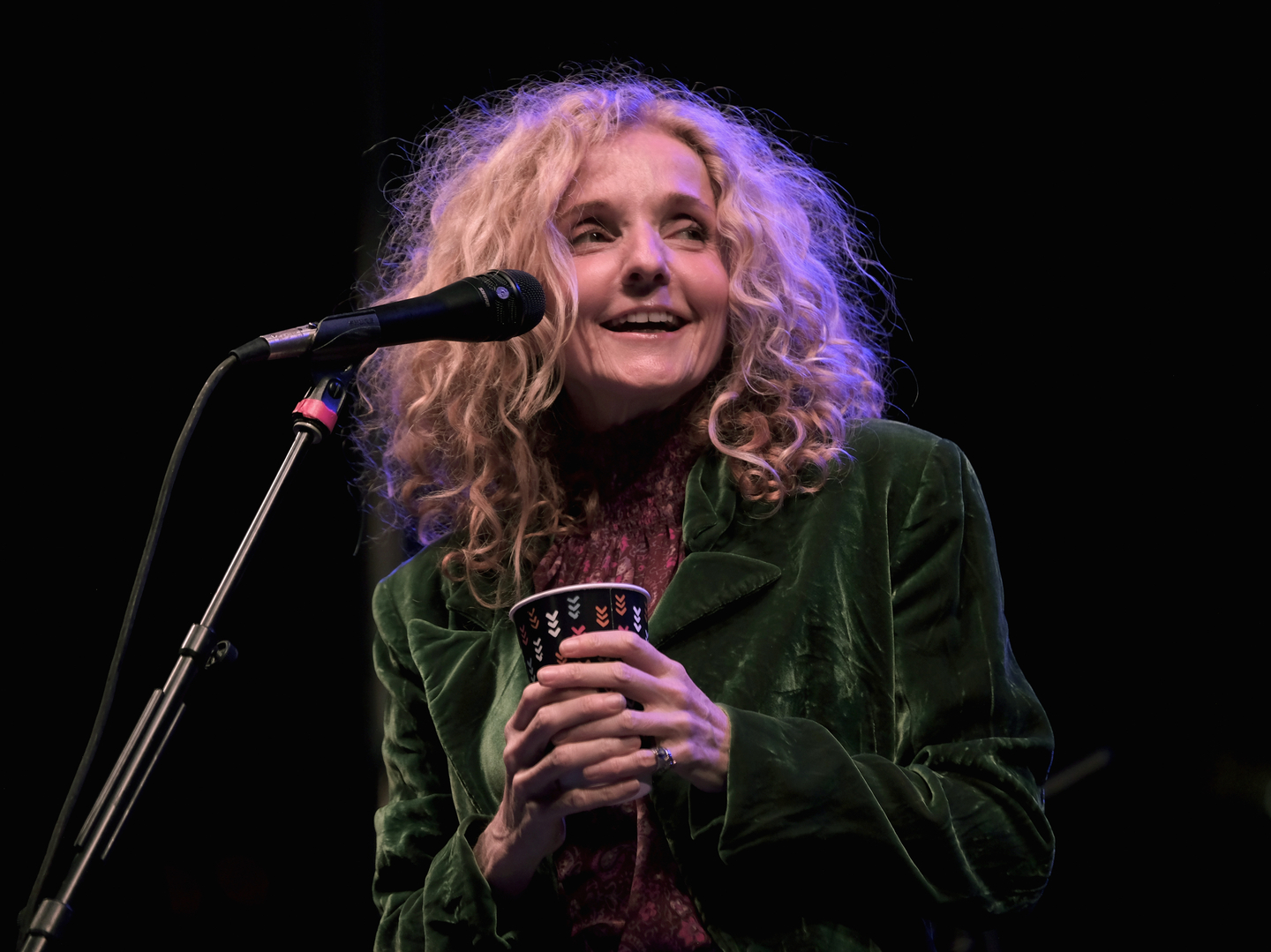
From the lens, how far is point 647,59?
2.96 m

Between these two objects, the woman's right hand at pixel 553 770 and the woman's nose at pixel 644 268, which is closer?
the woman's right hand at pixel 553 770

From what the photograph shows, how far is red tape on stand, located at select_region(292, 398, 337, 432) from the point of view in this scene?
1155mm

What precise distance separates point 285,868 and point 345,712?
48 centimetres

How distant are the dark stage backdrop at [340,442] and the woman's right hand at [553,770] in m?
1.37

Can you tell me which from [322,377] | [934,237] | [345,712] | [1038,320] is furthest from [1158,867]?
[322,377]

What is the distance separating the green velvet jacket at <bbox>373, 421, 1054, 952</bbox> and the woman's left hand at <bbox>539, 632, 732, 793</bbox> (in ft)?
0.19

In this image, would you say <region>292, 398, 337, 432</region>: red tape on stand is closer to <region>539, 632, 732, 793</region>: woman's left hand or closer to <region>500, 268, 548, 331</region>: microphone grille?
<region>500, 268, 548, 331</region>: microphone grille

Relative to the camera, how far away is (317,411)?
1161 millimetres

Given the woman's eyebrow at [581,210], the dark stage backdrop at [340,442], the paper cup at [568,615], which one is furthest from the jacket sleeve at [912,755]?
the dark stage backdrop at [340,442]

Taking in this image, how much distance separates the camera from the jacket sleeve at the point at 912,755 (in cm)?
124

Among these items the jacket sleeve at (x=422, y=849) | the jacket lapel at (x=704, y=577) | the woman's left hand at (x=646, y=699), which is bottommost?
the jacket sleeve at (x=422, y=849)

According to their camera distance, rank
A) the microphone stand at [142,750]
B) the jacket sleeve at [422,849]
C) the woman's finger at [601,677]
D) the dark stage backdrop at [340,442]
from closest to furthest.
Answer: the microphone stand at [142,750], the woman's finger at [601,677], the jacket sleeve at [422,849], the dark stage backdrop at [340,442]

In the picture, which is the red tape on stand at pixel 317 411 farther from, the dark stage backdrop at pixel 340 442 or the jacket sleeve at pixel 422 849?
the dark stage backdrop at pixel 340 442

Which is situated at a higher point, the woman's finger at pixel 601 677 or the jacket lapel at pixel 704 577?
the jacket lapel at pixel 704 577
